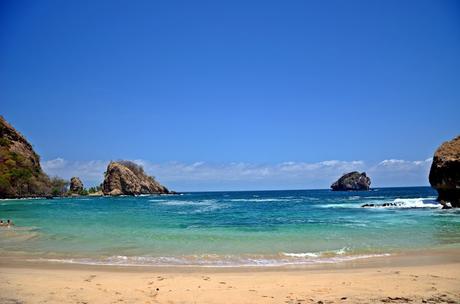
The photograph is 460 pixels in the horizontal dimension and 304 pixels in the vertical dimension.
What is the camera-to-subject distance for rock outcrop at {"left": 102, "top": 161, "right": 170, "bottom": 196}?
131 meters

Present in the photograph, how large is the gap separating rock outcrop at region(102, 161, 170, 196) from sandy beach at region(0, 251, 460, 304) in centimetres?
12320

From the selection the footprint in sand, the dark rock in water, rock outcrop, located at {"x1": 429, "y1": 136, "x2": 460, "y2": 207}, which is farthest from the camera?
the dark rock in water

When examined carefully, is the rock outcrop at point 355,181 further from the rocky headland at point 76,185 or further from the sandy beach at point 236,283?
the sandy beach at point 236,283

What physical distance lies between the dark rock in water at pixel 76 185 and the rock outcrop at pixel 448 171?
4791 inches

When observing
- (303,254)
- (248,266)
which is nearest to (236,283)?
(248,266)

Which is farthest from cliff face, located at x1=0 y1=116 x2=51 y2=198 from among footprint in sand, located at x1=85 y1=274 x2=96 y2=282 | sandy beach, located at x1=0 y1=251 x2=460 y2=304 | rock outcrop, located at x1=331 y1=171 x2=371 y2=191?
rock outcrop, located at x1=331 y1=171 x2=371 y2=191

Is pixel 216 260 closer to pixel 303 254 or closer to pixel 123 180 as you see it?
pixel 303 254

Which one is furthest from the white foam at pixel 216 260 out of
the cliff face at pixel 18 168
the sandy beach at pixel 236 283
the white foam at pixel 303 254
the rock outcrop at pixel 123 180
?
the rock outcrop at pixel 123 180

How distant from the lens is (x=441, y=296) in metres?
7.73

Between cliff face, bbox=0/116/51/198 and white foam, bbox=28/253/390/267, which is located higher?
cliff face, bbox=0/116/51/198

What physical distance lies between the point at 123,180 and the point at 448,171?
11213cm

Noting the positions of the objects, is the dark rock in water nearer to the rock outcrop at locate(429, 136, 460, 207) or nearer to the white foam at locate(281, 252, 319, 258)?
the rock outcrop at locate(429, 136, 460, 207)

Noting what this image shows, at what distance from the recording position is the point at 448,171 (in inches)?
1535

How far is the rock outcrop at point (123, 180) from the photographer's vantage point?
13112 centimetres
